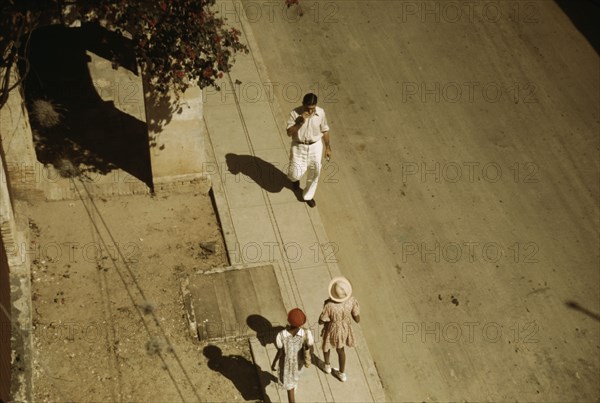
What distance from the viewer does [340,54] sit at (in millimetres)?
12805

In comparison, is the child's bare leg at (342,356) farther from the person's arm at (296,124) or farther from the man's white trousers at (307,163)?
the person's arm at (296,124)

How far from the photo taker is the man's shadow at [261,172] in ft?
33.7

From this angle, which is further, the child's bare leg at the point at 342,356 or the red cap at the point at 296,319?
the child's bare leg at the point at 342,356

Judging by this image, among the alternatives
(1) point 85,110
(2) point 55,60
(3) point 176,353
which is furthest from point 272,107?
(3) point 176,353

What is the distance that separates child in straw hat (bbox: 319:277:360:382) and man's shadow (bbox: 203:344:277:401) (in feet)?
3.09

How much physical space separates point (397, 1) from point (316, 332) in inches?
323

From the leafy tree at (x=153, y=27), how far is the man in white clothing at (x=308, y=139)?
139 cm

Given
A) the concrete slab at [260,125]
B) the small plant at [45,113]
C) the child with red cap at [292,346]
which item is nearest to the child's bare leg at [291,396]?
the child with red cap at [292,346]

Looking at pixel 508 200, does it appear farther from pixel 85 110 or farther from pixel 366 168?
pixel 85 110

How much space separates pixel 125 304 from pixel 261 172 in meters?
3.02

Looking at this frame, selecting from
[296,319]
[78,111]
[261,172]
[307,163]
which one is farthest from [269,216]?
[78,111]

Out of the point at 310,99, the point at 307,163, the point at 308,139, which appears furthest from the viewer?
the point at 307,163

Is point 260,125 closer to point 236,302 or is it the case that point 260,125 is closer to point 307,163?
point 307,163

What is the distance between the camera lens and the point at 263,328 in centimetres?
866
